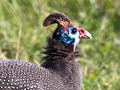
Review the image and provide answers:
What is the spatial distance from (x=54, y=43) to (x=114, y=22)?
378 cm

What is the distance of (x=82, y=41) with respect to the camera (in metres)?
5.88

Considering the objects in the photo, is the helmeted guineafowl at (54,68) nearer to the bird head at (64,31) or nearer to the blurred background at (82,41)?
the bird head at (64,31)

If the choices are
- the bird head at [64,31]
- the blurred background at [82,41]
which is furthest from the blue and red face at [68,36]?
the blurred background at [82,41]

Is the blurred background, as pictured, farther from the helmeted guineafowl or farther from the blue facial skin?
the blue facial skin

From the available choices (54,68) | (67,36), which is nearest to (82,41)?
(67,36)

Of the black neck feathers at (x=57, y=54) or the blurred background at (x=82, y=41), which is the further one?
the blurred background at (x=82, y=41)

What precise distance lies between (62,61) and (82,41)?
2546 mm

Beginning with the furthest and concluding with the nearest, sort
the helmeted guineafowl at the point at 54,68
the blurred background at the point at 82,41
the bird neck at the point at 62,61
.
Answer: the blurred background at the point at 82,41, the bird neck at the point at 62,61, the helmeted guineafowl at the point at 54,68

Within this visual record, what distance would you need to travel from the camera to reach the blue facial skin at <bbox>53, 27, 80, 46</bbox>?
11.1 ft

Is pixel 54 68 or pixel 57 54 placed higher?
pixel 57 54

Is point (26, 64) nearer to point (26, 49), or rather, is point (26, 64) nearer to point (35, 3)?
point (26, 49)

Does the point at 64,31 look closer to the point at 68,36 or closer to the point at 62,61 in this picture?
the point at 68,36

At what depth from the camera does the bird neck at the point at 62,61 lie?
3301mm

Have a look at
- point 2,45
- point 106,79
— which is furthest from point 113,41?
point 2,45
